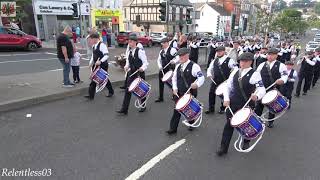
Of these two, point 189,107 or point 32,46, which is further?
point 32,46

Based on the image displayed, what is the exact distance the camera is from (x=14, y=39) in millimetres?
20500

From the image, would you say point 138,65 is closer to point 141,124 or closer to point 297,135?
point 141,124

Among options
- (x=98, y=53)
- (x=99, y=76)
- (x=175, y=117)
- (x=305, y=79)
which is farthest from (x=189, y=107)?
(x=305, y=79)

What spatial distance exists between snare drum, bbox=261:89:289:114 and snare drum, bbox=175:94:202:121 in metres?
1.49

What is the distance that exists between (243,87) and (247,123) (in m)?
0.62

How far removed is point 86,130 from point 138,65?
7.02 ft

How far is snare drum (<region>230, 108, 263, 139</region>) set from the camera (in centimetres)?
483

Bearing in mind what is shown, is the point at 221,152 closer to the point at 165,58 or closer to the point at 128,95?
the point at 128,95

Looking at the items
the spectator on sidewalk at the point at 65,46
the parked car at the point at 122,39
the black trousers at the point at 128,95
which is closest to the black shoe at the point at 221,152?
the black trousers at the point at 128,95

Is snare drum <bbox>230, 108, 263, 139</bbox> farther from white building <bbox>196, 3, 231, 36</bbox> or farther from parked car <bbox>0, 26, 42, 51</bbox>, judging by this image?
white building <bbox>196, 3, 231, 36</bbox>

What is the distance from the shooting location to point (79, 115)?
24.5ft

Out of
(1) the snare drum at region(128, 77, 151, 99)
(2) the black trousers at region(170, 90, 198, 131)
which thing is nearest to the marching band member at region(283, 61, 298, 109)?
(2) the black trousers at region(170, 90, 198, 131)

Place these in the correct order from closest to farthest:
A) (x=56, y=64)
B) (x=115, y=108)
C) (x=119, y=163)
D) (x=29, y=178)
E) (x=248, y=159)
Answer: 1. (x=29, y=178)
2. (x=119, y=163)
3. (x=248, y=159)
4. (x=115, y=108)
5. (x=56, y=64)

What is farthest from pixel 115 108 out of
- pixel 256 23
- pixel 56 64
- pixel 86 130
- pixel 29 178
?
pixel 256 23
